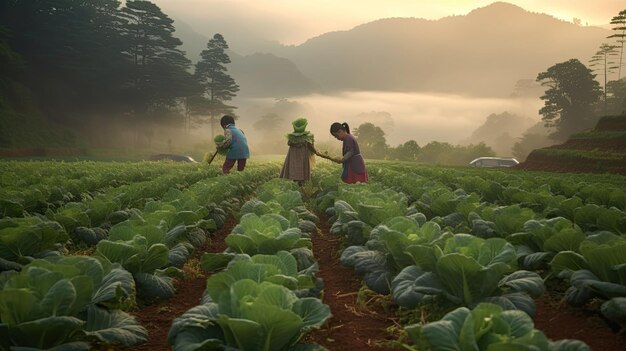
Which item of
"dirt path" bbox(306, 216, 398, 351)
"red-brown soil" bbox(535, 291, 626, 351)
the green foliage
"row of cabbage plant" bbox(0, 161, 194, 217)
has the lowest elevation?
"dirt path" bbox(306, 216, 398, 351)

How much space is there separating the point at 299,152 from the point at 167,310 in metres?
9.02

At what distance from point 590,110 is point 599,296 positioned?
7751 centimetres

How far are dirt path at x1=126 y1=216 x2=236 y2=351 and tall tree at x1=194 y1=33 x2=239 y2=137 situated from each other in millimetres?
65884

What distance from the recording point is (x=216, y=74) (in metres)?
71.8

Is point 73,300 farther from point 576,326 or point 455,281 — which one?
point 576,326

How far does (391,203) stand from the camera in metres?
5.83

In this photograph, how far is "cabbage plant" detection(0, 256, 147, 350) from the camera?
2.58m

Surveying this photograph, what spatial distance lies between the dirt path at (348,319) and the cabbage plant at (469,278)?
38 cm

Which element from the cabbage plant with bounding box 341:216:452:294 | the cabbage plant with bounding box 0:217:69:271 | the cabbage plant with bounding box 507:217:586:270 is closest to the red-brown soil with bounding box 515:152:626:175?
the cabbage plant with bounding box 507:217:586:270

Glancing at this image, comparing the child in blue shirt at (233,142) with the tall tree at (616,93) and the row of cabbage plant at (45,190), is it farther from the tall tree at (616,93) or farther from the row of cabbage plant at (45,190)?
the tall tree at (616,93)

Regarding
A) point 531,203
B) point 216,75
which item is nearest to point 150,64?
point 216,75

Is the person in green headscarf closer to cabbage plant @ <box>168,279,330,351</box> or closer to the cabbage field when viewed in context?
the cabbage field

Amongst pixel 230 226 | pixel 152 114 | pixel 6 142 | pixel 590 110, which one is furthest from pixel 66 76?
pixel 590 110

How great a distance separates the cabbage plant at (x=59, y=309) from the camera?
2.58 meters
